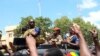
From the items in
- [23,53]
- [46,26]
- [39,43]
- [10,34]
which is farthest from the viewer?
[10,34]

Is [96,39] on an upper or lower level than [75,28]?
lower

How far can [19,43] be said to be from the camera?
10367 millimetres

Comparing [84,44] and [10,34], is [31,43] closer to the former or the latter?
[84,44]

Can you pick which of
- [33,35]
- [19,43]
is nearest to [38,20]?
[19,43]

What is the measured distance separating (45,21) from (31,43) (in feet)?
200

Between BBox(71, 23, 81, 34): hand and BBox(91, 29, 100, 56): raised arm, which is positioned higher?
BBox(71, 23, 81, 34): hand

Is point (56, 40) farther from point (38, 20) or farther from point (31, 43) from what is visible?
point (38, 20)

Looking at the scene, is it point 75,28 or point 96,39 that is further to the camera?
point 96,39

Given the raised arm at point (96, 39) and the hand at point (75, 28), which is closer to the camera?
the hand at point (75, 28)

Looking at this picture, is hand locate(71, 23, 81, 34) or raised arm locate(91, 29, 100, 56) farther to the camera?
raised arm locate(91, 29, 100, 56)

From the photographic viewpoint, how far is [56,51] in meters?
4.10

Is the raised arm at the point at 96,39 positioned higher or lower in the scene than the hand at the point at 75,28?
lower

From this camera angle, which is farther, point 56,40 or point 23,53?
point 56,40

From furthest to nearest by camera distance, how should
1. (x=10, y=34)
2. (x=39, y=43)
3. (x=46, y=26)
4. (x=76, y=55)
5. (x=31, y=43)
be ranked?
(x=10, y=34) < (x=46, y=26) < (x=39, y=43) < (x=76, y=55) < (x=31, y=43)
